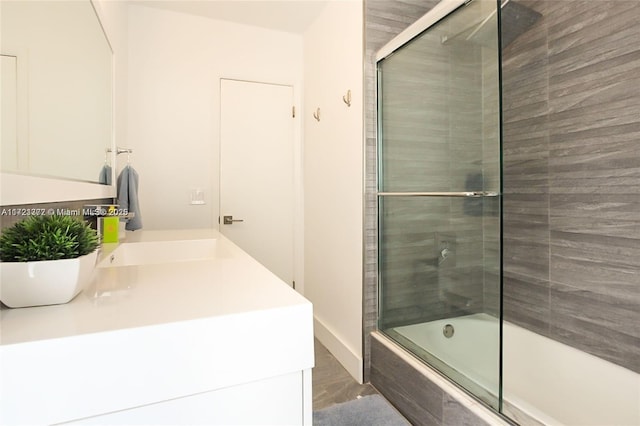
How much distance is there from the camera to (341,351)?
2305 millimetres

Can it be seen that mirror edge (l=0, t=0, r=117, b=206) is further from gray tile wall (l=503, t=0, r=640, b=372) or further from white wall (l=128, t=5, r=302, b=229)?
gray tile wall (l=503, t=0, r=640, b=372)

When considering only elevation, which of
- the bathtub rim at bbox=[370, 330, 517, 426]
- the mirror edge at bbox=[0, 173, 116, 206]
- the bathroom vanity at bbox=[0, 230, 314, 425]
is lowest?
the bathtub rim at bbox=[370, 330, 517, 426]

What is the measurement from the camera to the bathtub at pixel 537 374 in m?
1.39

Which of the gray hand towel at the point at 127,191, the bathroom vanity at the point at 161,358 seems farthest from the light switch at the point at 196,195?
the bathroom vanity at the point at 161,358

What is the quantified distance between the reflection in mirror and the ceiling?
4.39 feet

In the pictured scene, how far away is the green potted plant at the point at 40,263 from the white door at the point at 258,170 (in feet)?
7.24

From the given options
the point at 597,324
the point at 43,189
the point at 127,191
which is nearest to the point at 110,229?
the point at 127,191

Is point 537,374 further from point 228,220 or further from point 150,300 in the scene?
point 228,220

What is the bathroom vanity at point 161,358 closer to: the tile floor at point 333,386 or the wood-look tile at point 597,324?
the tile floor at point 333,386

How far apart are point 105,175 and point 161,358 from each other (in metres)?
1.42

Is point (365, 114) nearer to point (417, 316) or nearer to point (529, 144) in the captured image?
point (529, 144)

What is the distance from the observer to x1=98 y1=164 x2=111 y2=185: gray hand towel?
156 centimetres

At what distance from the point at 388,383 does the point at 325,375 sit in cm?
47

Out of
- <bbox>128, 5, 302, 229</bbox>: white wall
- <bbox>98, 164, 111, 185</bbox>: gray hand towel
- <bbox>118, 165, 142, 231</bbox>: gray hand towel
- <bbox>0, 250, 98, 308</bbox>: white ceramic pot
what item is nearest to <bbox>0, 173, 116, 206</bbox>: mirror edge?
<bbox>0, 250, 98, 308</bbox>: white ceramic pot
